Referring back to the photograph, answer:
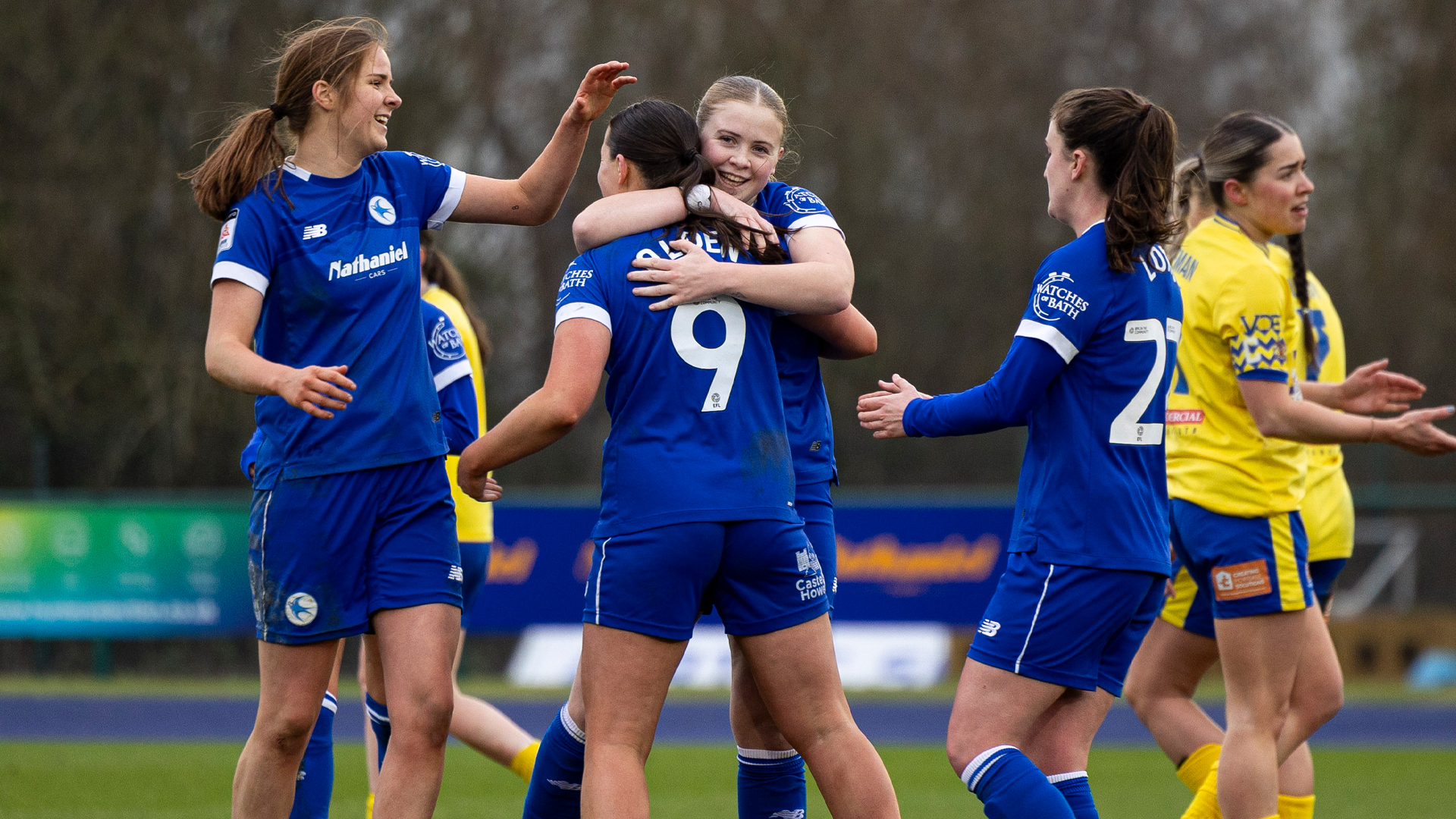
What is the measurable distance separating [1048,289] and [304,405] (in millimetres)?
1808

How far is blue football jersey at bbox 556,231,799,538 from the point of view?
11.5 feet

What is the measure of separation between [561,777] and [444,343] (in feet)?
5.45

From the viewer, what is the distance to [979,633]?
382 centimetres

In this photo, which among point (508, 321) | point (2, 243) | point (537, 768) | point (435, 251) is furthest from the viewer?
point (508, 321)

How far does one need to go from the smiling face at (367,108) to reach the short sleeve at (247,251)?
336mm

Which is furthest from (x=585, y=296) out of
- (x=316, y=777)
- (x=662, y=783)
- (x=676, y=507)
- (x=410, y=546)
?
(x=662, y=783)

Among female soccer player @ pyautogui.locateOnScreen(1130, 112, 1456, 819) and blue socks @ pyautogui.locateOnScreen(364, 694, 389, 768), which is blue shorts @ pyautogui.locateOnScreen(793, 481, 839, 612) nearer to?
female soccer player @ pyautogui.locateOnScreen(1130, 112, 1456, 819)

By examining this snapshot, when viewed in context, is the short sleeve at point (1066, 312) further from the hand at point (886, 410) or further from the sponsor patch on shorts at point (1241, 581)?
the sponsor patch on shorts at point (1241, 581)

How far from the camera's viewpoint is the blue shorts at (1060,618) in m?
3.70

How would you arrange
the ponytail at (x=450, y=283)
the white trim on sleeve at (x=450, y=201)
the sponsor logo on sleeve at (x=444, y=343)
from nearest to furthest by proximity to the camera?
1. the white trim on sleeve at (x=450, y=201)
2. the sponsor logo on sleeve at (x=444, y=343)
3. the ponytail at (x=450, y=283)

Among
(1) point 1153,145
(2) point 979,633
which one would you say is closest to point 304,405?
(2) point 979,633

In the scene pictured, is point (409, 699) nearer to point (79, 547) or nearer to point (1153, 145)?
point (1153, 145)

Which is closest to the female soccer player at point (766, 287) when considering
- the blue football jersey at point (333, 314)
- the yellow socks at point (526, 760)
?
the blue football jersey at point (333, 314)

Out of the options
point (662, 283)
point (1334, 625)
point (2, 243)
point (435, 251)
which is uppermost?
point (2, 243)
